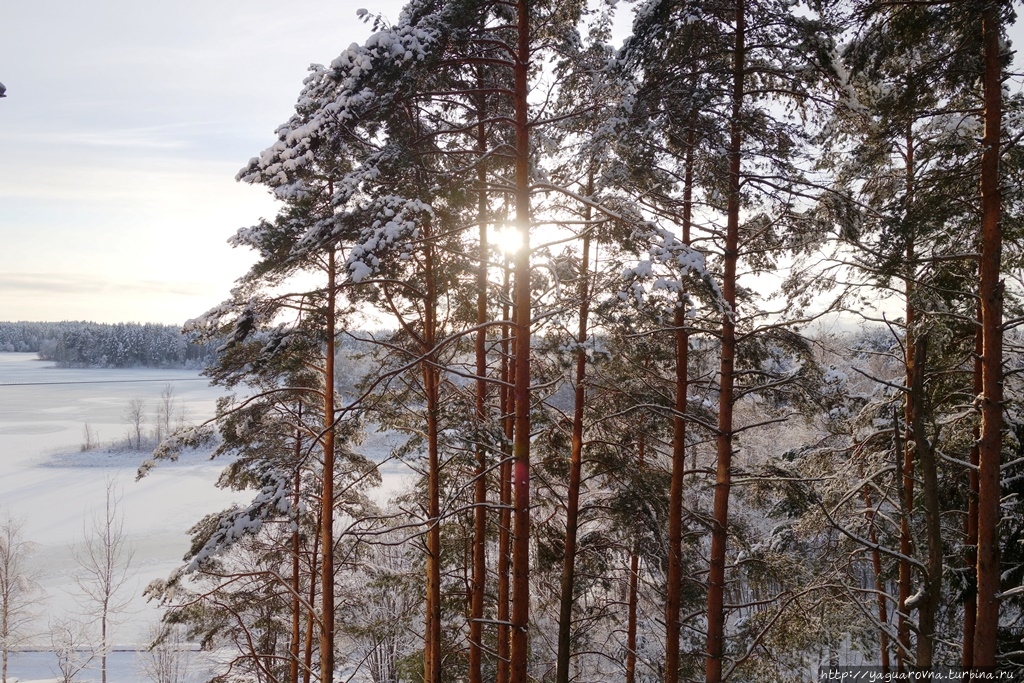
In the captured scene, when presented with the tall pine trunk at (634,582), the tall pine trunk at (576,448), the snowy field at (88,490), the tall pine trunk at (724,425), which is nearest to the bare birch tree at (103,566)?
the snowy field at (88,490)

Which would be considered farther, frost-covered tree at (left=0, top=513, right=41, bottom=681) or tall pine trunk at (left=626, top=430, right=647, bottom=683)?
frost-covered tree at (left=0, top=513, right=41, bottom=681)

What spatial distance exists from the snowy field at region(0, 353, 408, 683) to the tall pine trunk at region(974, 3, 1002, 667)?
6.48 metres

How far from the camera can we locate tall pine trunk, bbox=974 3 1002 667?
15.8 feet

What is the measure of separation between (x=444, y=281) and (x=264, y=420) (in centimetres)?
409

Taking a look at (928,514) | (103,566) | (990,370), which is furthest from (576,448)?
(103,566)

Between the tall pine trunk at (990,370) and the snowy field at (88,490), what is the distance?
6476mm

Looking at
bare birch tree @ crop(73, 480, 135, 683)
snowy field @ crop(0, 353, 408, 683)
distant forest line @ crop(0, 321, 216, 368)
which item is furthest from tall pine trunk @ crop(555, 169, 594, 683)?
distant forest line @ crop(0, 321, 216, 368)

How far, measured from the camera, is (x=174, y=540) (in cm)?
3186

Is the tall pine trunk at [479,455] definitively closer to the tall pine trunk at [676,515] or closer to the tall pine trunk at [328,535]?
the tall pine trunk at [328,535]

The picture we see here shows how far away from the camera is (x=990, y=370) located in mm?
4918

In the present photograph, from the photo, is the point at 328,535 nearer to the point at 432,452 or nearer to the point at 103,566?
the point at 432,452

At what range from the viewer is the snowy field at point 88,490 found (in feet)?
80.8

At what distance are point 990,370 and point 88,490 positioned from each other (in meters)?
47.9

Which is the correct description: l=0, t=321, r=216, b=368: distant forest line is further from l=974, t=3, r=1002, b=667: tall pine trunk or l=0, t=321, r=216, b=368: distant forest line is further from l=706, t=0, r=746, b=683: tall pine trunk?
l=974, t=3, r=1002, b=667: tall pine trunk
